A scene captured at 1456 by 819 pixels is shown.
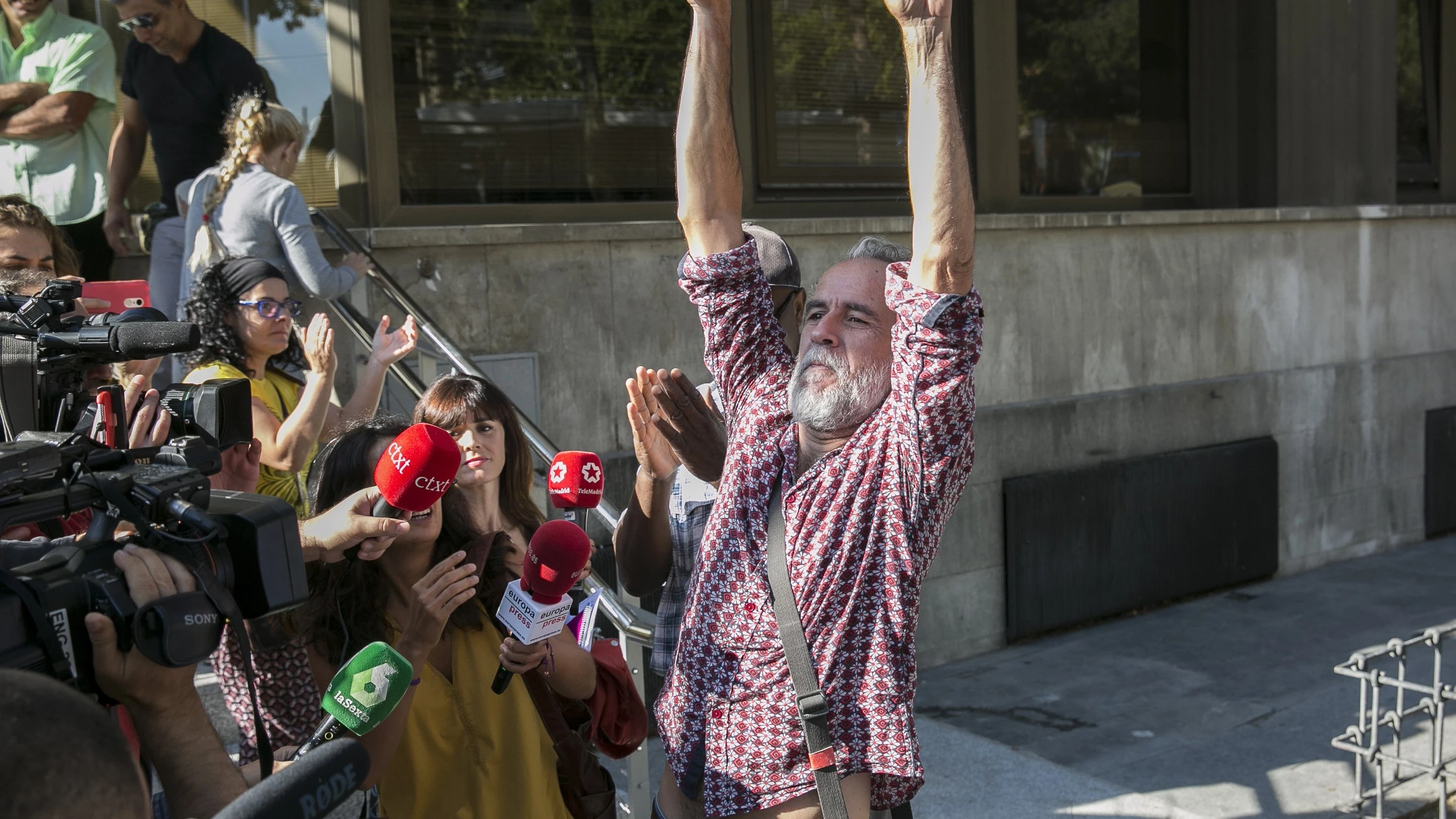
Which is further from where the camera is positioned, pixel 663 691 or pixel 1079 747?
pixel 1079 747

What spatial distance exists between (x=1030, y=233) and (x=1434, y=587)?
3871mm

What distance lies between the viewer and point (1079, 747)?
6184 mm

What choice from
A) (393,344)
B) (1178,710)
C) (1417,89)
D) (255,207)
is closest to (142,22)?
(255,207)

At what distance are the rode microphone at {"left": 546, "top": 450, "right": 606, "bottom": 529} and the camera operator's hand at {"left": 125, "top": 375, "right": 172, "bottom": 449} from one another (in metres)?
0.97

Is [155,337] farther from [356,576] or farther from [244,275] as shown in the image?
[244,275]

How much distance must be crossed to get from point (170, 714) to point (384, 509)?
738 millimetres

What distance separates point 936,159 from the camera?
2322 millimetres

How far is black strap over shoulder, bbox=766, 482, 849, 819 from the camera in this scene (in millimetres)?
2367

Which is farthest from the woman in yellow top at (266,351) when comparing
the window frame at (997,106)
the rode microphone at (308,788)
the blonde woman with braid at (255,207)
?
the window frame at (997,106)

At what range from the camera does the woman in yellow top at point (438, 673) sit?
2924 millimetres

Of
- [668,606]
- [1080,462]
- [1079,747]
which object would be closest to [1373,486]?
[1080,462]

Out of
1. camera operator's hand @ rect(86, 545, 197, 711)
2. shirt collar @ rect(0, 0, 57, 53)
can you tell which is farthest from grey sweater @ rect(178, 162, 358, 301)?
camera operator's hand @ rect(86, 545, 197, 711)

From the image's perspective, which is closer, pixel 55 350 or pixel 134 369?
pixel 55 350

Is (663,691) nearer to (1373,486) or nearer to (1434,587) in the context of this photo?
(1434,587)
